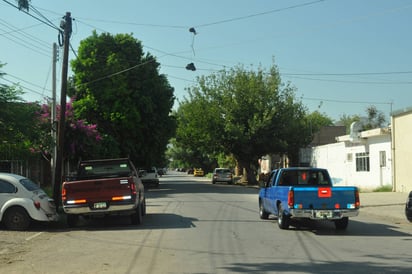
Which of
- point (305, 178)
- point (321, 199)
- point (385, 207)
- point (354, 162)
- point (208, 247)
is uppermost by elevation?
point (354, 162)

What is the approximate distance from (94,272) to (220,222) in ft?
26.3

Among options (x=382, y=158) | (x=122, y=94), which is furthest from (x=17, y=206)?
(x=382, y=158)

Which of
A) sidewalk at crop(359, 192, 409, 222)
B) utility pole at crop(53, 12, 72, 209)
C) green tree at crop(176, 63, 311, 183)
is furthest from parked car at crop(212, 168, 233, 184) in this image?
utility pole at crop(53, 12, 72, 209)

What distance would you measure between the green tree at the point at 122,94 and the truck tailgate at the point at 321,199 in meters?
24.0

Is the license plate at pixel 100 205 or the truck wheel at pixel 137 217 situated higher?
the license plate at pixel 100 205

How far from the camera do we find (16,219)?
14.7m

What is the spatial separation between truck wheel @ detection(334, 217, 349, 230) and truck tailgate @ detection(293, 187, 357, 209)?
0.70 meters

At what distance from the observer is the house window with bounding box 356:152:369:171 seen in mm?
36875

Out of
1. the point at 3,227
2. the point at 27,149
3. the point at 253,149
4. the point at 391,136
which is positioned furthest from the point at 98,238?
the point at 253,149

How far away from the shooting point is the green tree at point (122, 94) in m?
37.5

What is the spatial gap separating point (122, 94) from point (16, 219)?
76.6 ft

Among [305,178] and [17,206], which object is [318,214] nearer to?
[305,178]

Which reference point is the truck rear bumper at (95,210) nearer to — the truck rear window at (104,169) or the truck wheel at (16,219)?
the truck wheel at (16,219)

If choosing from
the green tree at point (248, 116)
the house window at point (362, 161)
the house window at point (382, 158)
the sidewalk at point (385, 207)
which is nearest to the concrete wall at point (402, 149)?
the house window at point (382, 158)
